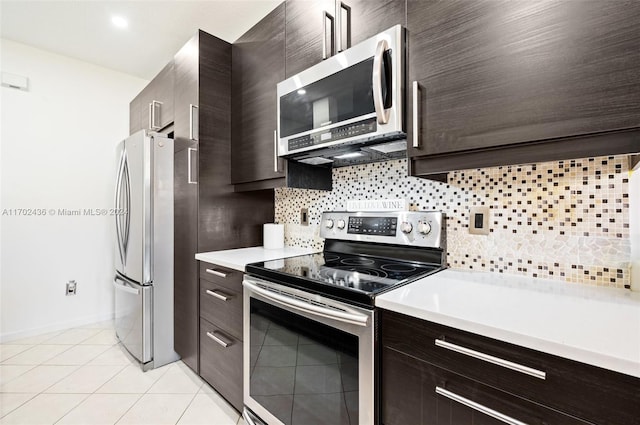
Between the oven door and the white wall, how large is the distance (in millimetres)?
2507

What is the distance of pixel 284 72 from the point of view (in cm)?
166

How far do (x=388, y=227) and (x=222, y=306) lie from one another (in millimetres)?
1029

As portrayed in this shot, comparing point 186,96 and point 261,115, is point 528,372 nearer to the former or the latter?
point 261,115

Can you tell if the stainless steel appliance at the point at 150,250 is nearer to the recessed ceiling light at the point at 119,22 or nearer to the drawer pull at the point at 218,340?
the drawer pull at the point at 218,340

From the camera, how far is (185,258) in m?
2.03

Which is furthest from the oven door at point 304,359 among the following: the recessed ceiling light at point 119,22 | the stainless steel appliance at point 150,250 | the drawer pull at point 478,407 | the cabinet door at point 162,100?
the recessed ceiling light at point 119,22

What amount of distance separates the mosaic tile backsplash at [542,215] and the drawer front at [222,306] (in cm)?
105

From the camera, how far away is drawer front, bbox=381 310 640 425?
57 cm

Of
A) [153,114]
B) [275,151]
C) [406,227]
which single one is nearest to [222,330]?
[275,151]

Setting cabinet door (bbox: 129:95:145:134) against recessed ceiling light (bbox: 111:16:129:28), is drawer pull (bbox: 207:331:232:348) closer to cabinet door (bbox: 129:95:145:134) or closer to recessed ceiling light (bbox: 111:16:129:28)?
cabinet door (bbox: 129:95:145:134)

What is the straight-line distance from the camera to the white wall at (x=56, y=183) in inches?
101

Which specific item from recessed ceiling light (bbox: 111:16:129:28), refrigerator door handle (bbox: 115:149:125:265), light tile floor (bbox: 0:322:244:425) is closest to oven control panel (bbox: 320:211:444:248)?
light tile floor (bbox: 0:322:244:425)

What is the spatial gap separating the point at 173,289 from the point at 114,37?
2.16m

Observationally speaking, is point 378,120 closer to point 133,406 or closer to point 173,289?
point 173,289
